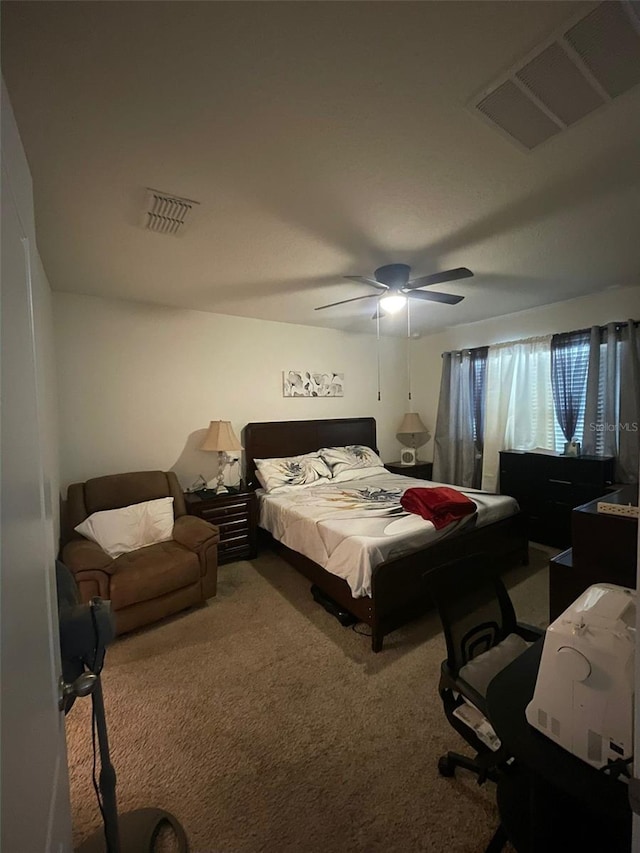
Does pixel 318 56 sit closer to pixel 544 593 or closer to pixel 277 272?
pixel 277 272

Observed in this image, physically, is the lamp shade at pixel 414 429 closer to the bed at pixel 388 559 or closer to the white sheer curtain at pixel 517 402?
the white sheer curtain at pixel 517 402

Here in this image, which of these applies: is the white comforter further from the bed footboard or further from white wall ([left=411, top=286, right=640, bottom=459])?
white wall ([left=411, top=286, right=640, bottom=459])

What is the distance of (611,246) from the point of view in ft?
7.68

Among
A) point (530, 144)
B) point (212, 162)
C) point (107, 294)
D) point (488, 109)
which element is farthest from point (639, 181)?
point (107, 294)

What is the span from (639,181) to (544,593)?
263cm

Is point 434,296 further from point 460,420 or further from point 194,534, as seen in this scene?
point 194,534

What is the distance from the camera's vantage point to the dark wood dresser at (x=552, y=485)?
10.5ft

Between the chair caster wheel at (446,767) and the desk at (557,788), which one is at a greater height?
the desk at (557,788)

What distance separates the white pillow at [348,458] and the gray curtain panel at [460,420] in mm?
1010

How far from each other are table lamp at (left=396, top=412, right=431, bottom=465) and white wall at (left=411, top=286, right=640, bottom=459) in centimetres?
15

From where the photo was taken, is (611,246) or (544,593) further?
(544,593)

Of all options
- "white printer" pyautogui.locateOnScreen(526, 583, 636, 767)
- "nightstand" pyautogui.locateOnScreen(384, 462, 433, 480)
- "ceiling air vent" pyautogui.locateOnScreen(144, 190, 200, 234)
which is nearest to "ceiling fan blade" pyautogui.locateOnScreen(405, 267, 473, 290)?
"ceiling air vent" pyautogui.locateOnScreen(144, 190, 200, 234)

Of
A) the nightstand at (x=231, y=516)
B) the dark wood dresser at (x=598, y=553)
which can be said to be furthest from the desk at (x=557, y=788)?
the nightstand at (x=231, y=516)

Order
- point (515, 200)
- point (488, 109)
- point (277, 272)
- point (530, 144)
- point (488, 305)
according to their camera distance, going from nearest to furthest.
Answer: point (488, 109) < point (530, 144) < point (515, 200) < point (277, 272) < point (488, 305)
